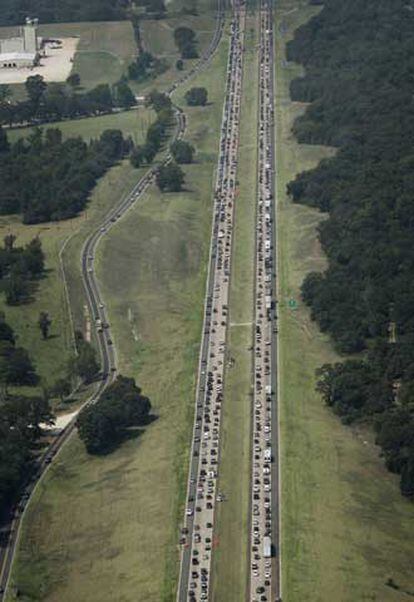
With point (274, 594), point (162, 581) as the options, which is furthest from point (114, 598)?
point (274, 594)

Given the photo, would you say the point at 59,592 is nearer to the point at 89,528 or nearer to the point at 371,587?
the point at 89,528

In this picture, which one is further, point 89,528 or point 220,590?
point 89,528

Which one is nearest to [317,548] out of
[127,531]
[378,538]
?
[378,538]

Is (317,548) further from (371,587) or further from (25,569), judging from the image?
(25,569)

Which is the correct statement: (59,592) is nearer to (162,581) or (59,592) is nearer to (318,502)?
(162,581)

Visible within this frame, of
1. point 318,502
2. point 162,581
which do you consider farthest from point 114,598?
point 318,502

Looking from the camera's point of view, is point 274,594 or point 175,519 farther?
point 175,519
